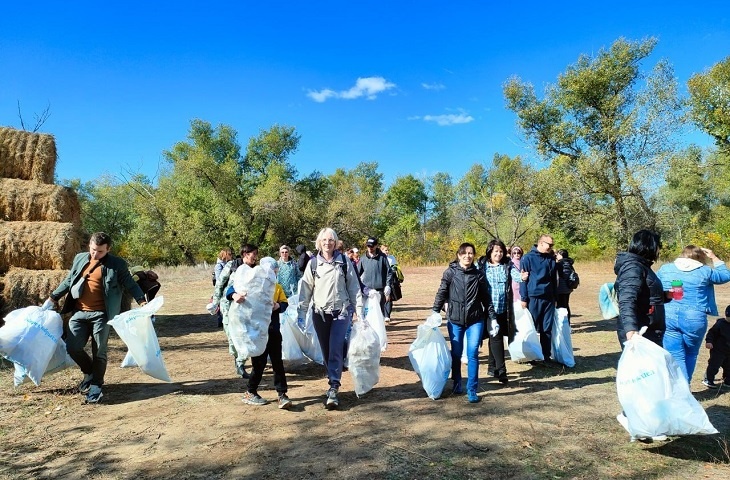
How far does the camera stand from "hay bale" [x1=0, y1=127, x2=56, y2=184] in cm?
780

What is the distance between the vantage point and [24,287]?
681cm

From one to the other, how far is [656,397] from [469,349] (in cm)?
174

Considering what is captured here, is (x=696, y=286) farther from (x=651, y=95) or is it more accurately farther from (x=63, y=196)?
(x=651, y=95)

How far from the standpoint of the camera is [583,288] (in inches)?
643

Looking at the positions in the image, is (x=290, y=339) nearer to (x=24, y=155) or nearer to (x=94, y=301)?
(x=94, y=301)

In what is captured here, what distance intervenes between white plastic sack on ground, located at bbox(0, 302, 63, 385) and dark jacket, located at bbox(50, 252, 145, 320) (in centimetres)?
24

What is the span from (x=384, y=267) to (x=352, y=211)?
→ 74.5 ft

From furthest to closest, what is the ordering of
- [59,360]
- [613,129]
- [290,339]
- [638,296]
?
[613,129]
[290,339]
[59,360]
[638,296]

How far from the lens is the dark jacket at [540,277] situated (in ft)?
19.0

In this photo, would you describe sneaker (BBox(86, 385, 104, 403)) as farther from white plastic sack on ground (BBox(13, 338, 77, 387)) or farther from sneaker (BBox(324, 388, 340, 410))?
sneaker (BBox(324, 388, 340, 410))

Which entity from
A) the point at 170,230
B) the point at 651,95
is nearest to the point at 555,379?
the point at 651,95

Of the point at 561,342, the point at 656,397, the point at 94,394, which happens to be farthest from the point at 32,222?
the point at 656,397

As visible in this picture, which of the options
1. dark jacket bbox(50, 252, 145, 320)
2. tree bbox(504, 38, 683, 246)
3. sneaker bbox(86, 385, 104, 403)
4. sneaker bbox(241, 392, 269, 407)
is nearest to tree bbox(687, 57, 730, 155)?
tree bbox(504, 38, 683, 246)

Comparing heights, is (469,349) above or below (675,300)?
below
